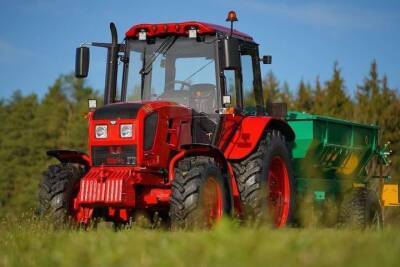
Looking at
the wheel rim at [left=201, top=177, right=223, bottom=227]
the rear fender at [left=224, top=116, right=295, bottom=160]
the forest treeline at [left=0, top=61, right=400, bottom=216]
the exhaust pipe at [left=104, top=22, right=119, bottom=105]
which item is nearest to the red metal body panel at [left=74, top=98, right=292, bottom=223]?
the rear fender at [left=224, top=116, right=295, bottom=160]

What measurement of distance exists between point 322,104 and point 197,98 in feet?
101

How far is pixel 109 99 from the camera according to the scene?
435 inches

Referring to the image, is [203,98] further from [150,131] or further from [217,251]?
[217,251]

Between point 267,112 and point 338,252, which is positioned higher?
point 267,112

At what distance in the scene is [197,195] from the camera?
8.74m

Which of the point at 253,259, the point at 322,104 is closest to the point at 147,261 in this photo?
the point at 253,259

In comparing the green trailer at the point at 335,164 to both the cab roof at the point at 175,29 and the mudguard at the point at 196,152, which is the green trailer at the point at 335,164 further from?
the cab roof at the point at 175,29

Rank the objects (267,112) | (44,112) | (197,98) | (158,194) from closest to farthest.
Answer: (158,194)
(197,98)
(267,112)
(44,112)

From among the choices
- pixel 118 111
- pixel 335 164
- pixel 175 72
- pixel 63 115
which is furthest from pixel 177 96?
pixel 63 115

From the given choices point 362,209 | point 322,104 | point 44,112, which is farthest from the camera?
point 44,112

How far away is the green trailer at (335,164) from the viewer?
12609 millimetres

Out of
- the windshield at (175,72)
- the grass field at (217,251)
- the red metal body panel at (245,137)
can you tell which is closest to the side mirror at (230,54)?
the windshield at (175,72)

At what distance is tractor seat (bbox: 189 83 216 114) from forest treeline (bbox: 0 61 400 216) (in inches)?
887

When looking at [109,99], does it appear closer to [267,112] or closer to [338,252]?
[267,112]
